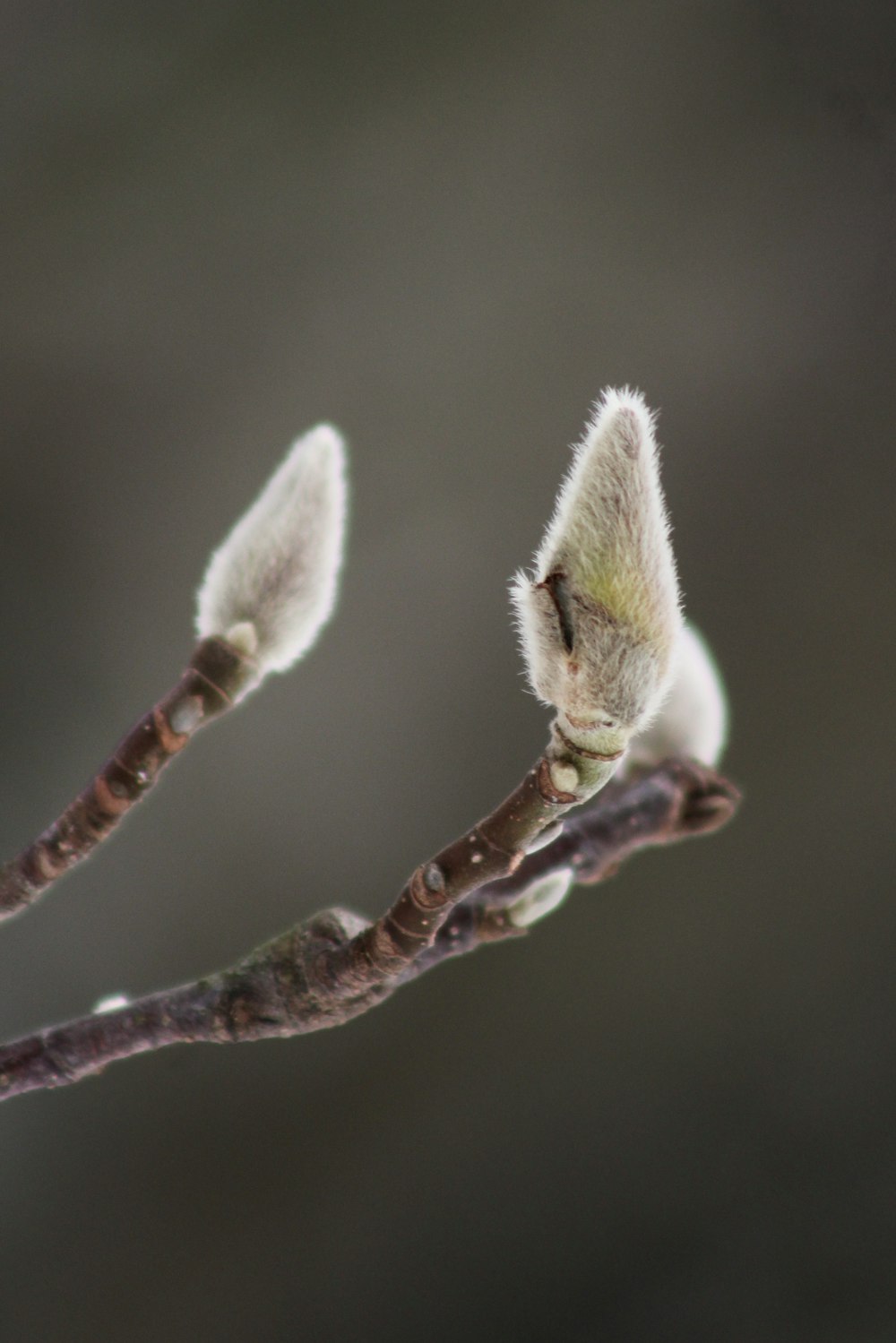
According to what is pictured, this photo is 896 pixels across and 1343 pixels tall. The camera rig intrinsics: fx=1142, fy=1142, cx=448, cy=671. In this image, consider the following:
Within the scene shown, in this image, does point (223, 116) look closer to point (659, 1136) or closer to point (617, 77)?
point (617, 77)

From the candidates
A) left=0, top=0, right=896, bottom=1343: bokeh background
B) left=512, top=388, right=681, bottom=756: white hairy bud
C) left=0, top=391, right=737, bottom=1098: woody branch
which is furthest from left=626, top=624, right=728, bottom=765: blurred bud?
left=0, top=0, right=896, bottom=1343: bokeh background

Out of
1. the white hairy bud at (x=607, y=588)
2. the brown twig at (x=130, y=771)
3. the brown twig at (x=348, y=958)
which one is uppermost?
the brown twig at (x=130, y=771)

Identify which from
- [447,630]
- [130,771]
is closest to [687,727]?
[130,771]

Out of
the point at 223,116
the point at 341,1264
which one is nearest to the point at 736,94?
the point at 223,116

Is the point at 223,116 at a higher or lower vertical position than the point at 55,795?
higher

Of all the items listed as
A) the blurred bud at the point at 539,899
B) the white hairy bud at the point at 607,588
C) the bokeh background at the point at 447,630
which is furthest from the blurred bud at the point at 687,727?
the bokeh background at the point at 447,630

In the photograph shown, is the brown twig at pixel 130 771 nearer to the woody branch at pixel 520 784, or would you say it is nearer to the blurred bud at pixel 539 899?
the woody branch at pixel 520 784

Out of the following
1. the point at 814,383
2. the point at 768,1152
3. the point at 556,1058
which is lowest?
the point at 768,1152
